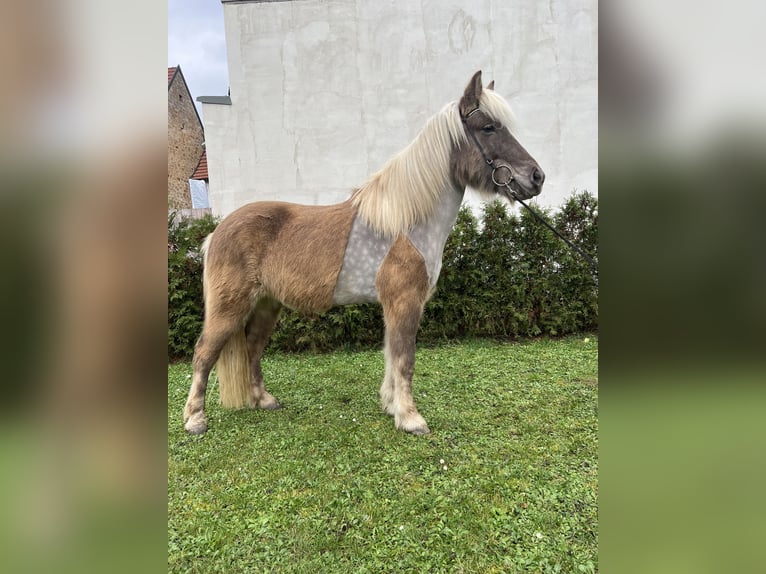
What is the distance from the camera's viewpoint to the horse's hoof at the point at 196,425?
9.48ft

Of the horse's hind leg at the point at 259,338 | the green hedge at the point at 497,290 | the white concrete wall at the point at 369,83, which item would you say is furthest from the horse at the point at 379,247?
the white concrete wall at the point at 369,83

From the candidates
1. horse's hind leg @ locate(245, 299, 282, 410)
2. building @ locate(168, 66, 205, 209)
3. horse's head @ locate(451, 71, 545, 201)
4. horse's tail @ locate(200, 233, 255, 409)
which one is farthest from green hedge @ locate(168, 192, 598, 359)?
building @ locate(168, 66, 205, 209)

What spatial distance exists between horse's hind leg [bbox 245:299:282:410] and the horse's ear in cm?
219

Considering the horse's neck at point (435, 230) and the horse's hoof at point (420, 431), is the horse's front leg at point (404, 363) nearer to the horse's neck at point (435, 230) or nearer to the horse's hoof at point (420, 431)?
the horse's hoof at point (420, 431)

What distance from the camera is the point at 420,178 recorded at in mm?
2803

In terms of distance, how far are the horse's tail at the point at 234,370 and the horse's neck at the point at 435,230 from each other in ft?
5.07

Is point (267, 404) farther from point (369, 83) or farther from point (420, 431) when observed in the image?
point (369, 83)

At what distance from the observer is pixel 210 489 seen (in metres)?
2.23

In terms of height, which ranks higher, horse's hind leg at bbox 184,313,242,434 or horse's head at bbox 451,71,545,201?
horse's head at bbox 451,71,545,201

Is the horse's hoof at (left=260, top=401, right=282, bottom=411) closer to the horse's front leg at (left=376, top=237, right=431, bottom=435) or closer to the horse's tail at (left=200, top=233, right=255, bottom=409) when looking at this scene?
the horse's tail at (left=200, top=233, right=255, bottom=409)

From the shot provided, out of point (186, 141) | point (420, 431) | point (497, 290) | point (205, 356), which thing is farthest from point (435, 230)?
point (186, 141)

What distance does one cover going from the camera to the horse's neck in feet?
9.32

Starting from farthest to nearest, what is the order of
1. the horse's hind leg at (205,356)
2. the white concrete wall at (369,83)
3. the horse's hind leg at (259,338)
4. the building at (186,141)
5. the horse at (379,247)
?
the building at (186,141)
the white concrete wall at (369,83)
the horse's hind leg at (259,338)
the horse's hind leg at (205,356)
the horse at (379,247)
